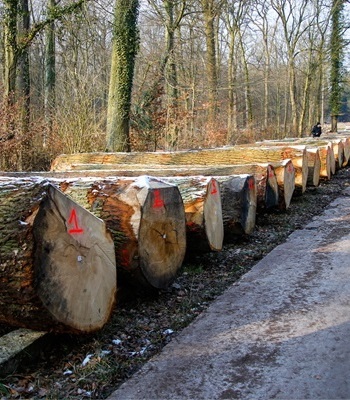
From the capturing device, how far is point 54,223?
3049 millimetres

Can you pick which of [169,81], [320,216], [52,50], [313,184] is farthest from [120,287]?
[52,50]

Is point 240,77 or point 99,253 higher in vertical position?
point 240,77

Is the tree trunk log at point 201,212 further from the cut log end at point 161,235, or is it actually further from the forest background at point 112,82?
the forest background at point 112,82

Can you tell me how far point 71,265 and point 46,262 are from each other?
8.4 inches

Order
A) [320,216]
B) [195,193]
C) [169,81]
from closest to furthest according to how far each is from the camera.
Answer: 1. [195,193]
2. [320,216]
3. [169,81]

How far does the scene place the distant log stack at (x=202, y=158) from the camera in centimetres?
948

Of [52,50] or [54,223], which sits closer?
[54,223]

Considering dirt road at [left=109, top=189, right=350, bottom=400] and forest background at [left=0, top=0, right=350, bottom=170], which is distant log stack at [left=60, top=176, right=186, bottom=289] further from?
forest background at [left=0, top=0, right=350, bottom=170]

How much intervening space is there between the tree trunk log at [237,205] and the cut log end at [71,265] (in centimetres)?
298

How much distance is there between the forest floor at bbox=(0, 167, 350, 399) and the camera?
9.61 ft

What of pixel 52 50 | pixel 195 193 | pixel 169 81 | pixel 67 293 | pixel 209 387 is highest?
pixel 52 50

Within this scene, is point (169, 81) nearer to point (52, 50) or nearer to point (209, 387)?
point (52, 50)

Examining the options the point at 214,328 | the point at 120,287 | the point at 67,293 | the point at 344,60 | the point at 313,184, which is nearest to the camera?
the point at 67,293

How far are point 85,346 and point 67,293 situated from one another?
0.55m
